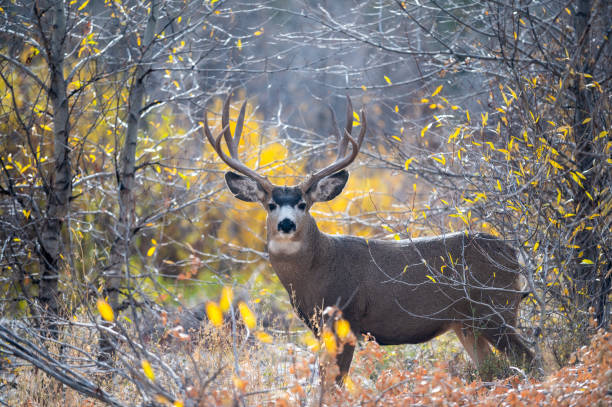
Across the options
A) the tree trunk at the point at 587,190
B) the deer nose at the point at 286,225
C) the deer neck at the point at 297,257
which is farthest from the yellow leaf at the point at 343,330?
the tree trunk at the point at 587,190

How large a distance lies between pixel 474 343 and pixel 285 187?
217 centimetres

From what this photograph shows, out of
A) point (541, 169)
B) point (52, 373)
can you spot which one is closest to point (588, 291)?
point (541, 169)

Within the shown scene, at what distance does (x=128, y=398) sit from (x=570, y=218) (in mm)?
3750

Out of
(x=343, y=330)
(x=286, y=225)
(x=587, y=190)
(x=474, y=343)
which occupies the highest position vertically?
(x=587, y=190)

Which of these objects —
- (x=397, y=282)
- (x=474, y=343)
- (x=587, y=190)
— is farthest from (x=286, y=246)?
(x=587, y=190)

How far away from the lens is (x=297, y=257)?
639cm

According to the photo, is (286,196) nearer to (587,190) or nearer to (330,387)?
(330,387)

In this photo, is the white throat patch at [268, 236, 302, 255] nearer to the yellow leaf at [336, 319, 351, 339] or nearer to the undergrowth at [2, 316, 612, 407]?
the undergrowth at [2, 316, 612, 407]

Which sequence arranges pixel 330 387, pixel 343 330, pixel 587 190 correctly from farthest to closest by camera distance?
pixel 587 190
pixel 330 387
pixel 343 330

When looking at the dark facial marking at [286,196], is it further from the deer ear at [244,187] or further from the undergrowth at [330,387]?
the undergrowth at [330,387]

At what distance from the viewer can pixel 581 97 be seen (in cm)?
616

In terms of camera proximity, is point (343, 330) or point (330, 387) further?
point (330, 387)

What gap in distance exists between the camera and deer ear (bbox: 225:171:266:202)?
6.73 m

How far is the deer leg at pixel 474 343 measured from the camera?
20.9 ft
